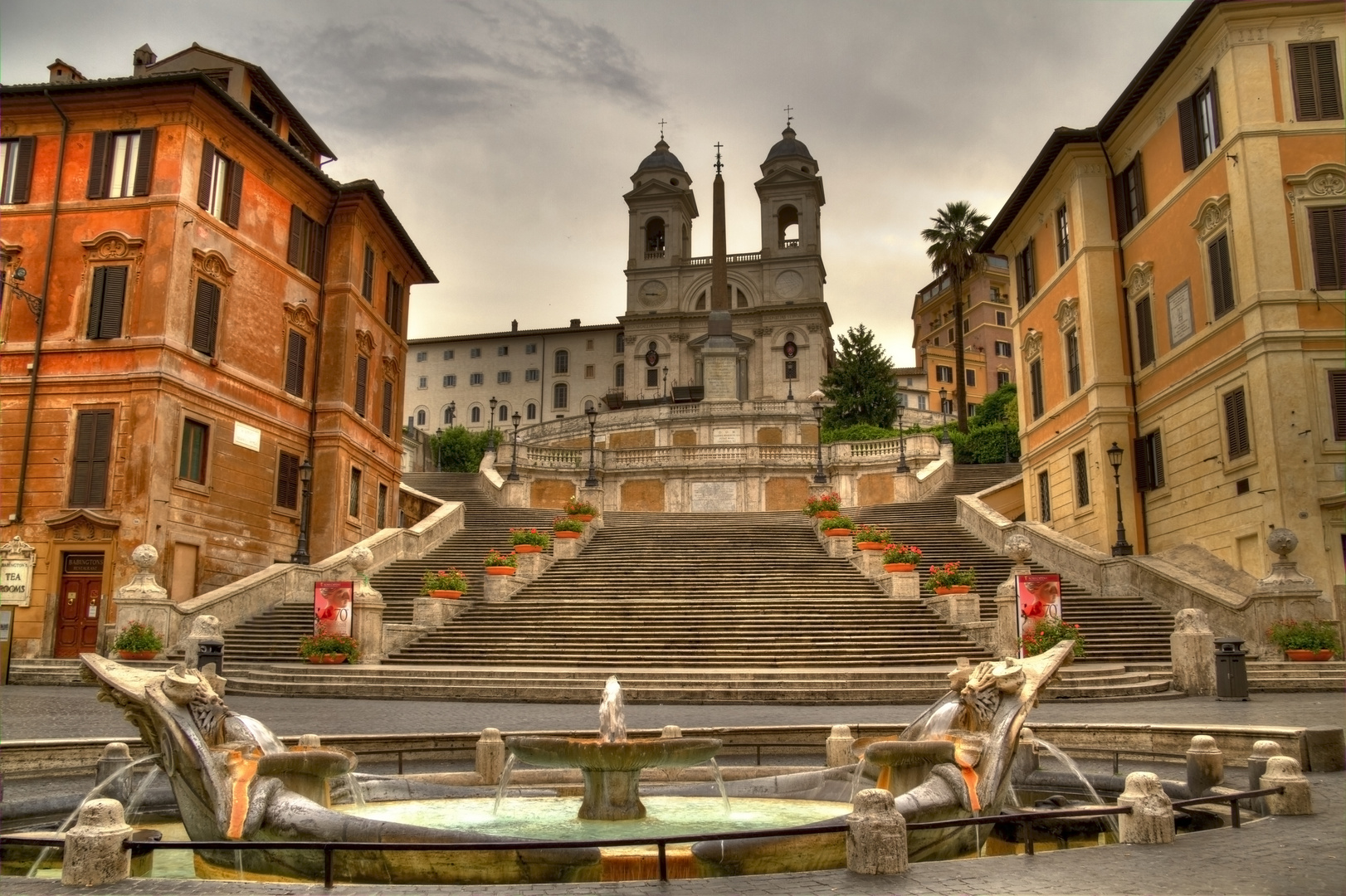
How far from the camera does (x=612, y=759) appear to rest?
8.93 meters

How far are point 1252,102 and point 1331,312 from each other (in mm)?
5299

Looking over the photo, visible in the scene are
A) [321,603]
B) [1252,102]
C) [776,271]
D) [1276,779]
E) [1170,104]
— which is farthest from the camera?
[776,271]

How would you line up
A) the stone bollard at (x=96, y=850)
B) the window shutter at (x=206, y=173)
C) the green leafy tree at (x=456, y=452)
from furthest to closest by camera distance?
the green leafy tree at (x=456, y=452) < the window shutter at (x=206, y=173) < the stone bollard at (x=96, y=850)

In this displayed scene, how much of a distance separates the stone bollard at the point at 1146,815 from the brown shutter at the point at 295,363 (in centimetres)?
3015

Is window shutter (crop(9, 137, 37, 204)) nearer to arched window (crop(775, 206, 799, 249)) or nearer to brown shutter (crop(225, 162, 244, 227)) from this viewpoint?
brown shutter (crop(225, 162, 244, 227))

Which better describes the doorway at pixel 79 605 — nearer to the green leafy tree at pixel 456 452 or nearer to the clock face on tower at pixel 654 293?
the green leafy tree at pixel 456 452

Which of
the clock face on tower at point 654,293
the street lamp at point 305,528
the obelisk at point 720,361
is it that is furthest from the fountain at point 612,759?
the clock face on tower at point 654,293

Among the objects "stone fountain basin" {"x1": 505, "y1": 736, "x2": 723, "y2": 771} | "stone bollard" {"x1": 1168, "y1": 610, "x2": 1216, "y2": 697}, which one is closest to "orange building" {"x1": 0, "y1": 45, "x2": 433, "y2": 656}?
"stone fountain basin" {"x1": 505, "y1": 736, "x2": 723, "y2": 771}

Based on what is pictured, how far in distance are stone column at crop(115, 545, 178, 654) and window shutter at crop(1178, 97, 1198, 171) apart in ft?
89.0

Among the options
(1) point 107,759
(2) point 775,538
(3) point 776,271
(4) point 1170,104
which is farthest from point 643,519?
(3) point 776,271

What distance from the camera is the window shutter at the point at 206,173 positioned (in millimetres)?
29078

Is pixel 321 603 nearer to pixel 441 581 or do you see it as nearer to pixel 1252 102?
pixel 441 581

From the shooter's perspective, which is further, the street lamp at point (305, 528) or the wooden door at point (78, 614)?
the street lamp at point (305, 528)

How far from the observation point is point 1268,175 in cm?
2416
